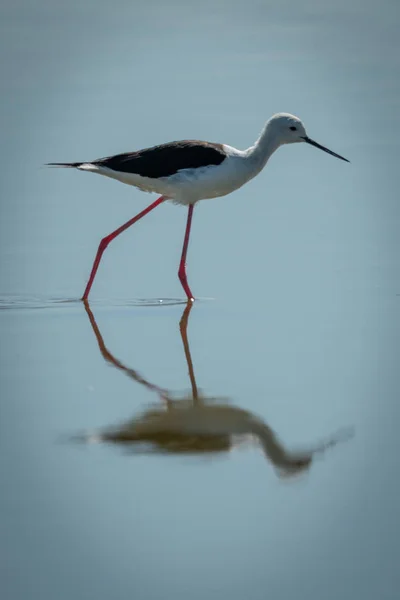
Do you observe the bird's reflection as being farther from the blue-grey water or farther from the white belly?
the white belly

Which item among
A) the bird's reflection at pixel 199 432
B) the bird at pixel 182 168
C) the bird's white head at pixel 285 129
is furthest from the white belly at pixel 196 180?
the bird's reflection at pixel 199 432

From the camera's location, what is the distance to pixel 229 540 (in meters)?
3.59

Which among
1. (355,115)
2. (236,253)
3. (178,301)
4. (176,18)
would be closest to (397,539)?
(178,301)

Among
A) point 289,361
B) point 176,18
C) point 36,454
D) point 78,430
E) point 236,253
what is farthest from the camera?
point 176,18

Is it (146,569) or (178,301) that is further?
(178,301)

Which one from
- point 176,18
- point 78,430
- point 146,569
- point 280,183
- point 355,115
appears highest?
Answer: point 176,18

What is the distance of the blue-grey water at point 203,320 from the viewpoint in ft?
11.5

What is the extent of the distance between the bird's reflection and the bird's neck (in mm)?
3532

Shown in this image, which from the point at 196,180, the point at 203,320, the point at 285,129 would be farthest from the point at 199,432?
the point at 285,129

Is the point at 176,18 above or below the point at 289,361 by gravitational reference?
above

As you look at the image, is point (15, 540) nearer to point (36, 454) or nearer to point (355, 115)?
point (36, 454)

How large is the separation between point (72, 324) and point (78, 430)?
234cm

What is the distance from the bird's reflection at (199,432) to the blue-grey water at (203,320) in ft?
0.24

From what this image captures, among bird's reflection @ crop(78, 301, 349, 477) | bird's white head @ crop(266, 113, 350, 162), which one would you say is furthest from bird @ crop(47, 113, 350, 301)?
bird's reflection @ crop(78, 301, 349, 477)
